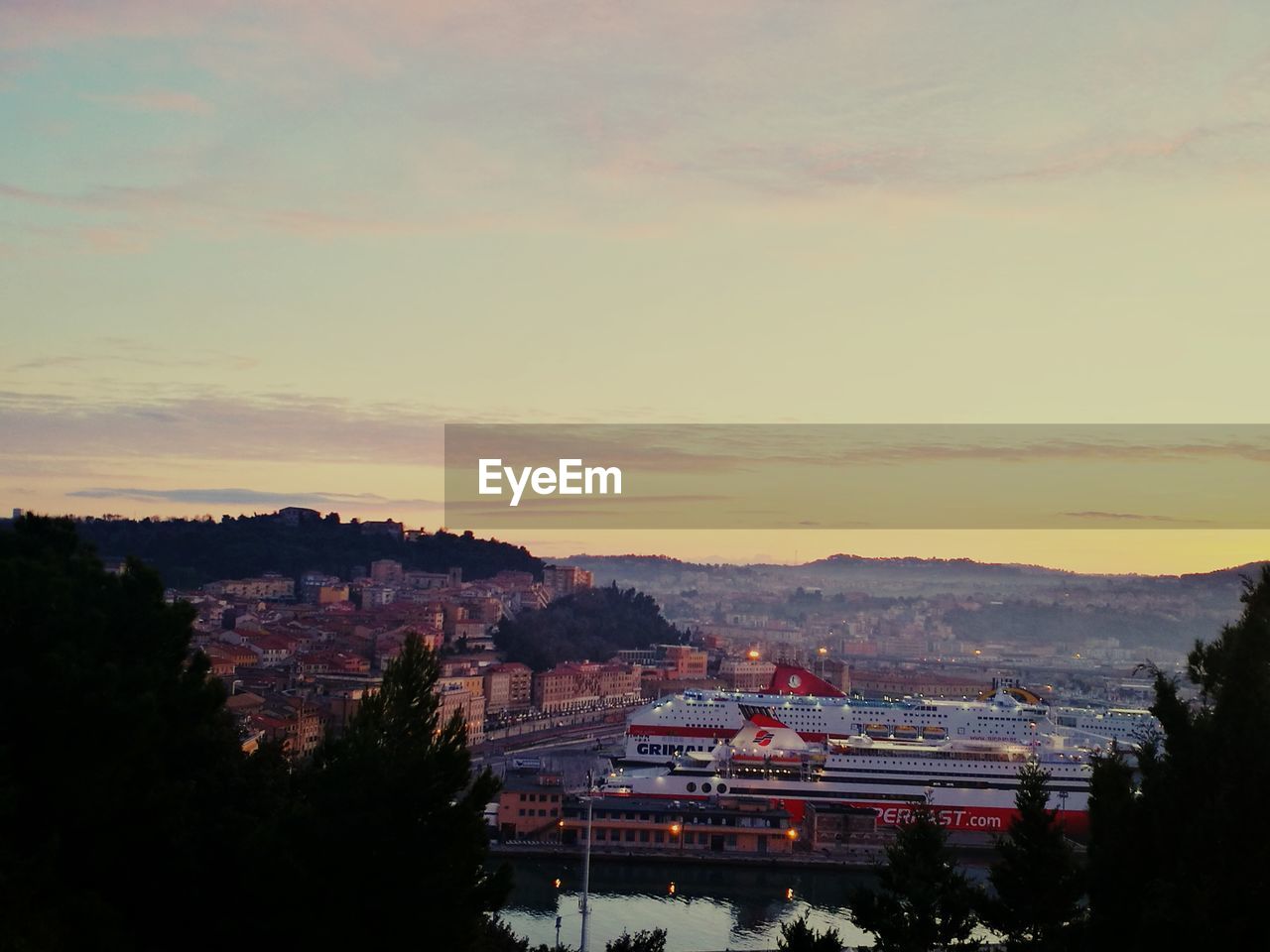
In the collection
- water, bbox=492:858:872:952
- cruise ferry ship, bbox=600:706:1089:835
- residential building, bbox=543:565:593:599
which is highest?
residential building, bbox=543:565:593:599

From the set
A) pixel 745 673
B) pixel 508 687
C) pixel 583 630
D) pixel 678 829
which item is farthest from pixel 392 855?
pixel 583 630

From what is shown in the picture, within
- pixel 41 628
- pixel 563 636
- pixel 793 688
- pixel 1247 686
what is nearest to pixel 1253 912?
pixel 1247 686

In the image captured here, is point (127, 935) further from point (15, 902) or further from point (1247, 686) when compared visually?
point (1247, 686)

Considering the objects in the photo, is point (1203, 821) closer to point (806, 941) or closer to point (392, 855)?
point (806, 941)

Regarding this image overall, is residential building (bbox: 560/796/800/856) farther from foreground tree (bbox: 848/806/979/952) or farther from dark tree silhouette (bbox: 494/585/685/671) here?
dark tree silhouette (bbox: 494/585/685/671)

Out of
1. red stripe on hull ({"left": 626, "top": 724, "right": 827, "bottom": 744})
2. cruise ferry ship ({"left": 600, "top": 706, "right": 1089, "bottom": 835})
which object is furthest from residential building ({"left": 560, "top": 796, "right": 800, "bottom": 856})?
red stripe on hull ({"left": 626, "top": 724, "right": 827, "bottom": 744})

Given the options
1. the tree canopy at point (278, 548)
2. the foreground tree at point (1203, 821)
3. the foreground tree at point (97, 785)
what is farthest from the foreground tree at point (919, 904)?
the tree canopy at point (278, 548)
